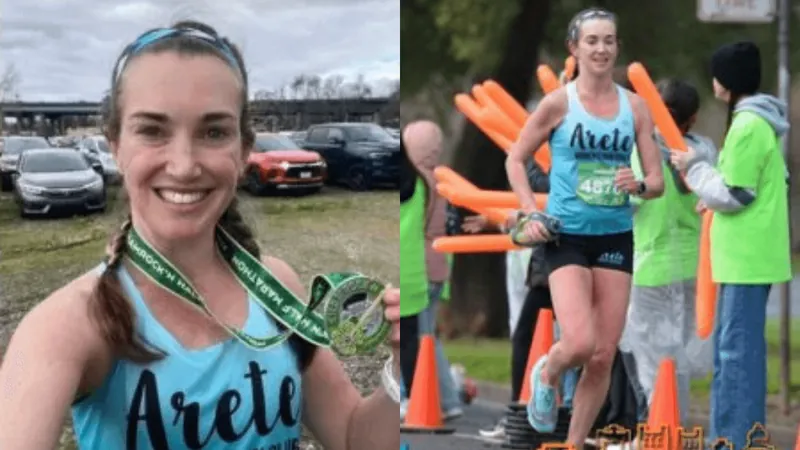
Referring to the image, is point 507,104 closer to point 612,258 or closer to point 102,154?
point 612,258

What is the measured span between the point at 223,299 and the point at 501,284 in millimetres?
3958

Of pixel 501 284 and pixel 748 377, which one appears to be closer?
pixel 748 377

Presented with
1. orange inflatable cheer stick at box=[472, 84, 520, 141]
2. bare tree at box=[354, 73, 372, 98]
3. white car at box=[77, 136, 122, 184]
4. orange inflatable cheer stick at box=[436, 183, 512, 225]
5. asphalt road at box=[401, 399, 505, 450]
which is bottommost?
asphalt road at box=[401, 399, 505, 450]

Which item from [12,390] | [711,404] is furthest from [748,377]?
[12,390]

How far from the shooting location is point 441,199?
612cm

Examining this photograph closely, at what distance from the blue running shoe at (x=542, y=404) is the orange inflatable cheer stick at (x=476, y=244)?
0.42 m

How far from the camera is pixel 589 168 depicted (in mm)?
5320

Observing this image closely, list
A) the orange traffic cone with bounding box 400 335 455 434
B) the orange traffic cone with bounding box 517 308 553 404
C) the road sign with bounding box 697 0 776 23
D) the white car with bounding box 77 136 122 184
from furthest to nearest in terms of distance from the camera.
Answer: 1. the orange traffic cone with bounding box 400 335 455 434
2. the orange traffic cone with bounding box 517 308 553 404
3. the road sign with bounding box 697 0 776 23
4. the white car with bounding box 77 136 122 184

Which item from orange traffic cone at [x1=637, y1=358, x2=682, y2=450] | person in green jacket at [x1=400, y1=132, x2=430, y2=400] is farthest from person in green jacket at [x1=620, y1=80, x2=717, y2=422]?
person in green jacket at [x1=400, y1=132, x2=430, y2=400]

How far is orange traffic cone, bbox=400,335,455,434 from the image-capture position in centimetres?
627

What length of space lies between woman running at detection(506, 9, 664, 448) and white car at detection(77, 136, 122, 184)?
3.10 m

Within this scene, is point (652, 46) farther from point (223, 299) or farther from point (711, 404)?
point (223, 299)

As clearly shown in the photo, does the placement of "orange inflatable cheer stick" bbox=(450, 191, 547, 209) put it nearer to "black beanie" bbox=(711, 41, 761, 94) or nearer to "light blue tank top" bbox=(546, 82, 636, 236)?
"light blue tank top" bbox=(546, 82, 636, 236)

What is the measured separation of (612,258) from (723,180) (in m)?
0.38
